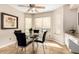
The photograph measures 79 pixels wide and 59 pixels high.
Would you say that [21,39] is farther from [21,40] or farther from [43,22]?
[43,22]

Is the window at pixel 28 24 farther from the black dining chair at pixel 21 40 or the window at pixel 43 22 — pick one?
the black dining chair at pixel 21 40

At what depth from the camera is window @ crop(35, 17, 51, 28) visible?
6.32ft

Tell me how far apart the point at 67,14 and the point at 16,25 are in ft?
3.92

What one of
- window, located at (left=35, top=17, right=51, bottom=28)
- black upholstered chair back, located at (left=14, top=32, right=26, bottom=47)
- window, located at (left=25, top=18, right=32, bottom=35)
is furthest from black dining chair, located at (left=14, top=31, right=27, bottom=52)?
window, located at (left=35, top=17, right=51, bottom=28)

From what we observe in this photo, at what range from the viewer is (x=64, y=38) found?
2.51 metres

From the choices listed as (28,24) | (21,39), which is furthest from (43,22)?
(21,39)

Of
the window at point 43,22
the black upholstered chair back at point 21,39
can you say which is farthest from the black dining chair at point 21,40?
the window at point 43,22

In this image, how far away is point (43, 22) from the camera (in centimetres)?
197

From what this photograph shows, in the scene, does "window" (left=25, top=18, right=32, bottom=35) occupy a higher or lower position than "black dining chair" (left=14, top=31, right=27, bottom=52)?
higher

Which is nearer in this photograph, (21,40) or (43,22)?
(43,22)

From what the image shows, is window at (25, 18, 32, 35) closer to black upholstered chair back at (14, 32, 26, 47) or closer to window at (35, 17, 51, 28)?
window at (35, 17, 51, 28)
